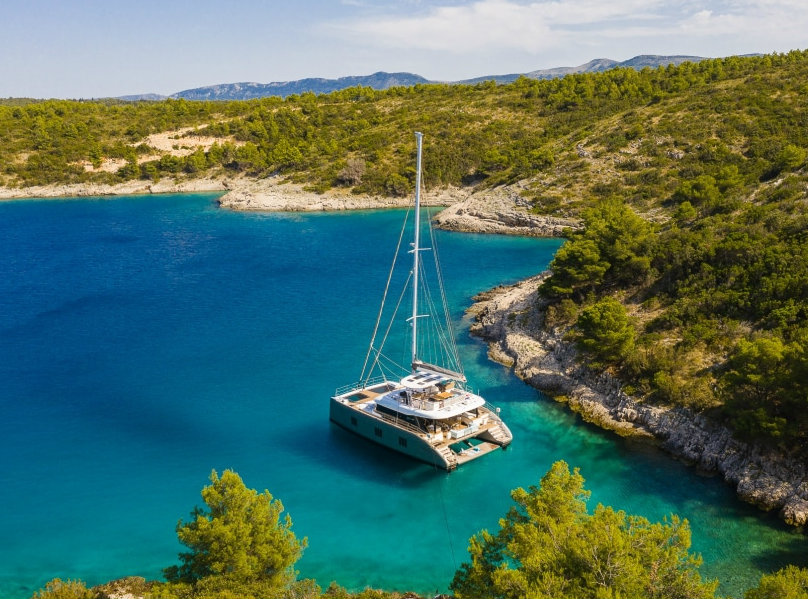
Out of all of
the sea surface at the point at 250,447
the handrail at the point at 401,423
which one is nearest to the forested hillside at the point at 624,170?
the sea surface at the point at 250,447

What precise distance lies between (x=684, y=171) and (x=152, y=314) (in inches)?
2537

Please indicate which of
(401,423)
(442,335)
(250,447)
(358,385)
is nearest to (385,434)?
(401,423)

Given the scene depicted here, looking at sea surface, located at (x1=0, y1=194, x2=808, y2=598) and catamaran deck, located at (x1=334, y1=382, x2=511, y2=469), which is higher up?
catamaran deck, located at (x1=334, y1=382, x2=511, y2=469)

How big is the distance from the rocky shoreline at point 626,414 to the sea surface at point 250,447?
0.94m

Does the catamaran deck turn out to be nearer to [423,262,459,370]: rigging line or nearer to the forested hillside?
the forested hillside

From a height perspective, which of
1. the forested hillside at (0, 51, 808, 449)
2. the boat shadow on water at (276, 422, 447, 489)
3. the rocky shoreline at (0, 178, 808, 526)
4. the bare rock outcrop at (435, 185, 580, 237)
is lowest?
the boat shadow on water at (276, 422, 447, 489)

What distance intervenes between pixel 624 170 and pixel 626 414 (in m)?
58.5

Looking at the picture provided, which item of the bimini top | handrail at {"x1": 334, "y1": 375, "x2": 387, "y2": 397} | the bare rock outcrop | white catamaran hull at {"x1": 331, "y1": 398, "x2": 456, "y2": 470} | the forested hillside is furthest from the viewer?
the bare rock outcrop

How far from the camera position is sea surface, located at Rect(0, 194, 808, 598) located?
24500 mm

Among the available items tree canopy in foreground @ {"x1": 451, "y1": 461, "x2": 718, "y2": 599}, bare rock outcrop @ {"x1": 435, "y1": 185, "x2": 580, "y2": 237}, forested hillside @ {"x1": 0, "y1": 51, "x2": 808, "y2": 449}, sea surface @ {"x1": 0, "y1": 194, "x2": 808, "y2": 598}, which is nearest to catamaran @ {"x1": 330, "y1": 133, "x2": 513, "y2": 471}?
sea surface @ {"x1": 0, "y1": 194, "x2": 808, "y2": 598}

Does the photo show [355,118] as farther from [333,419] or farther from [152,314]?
[333,419]

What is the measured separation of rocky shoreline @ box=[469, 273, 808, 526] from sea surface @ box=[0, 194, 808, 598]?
3.08 ft

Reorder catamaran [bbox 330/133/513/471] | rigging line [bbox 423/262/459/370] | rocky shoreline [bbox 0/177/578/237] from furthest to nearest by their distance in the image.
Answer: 1. rocky shoreline [bbox 0/177/578/237]
2. rigging line [bbox 423/262/459/370]
3. catamaran [bbox 330/133/513/471]

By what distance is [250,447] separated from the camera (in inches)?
1259
